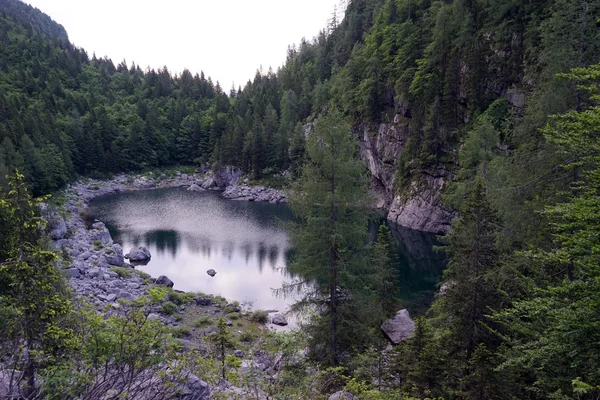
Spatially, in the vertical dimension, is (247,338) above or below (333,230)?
below

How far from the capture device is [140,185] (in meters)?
79.5

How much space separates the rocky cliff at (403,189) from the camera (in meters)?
43.2

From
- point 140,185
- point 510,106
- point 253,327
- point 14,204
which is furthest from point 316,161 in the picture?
point 140,185

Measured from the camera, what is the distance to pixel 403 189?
48.7 meters

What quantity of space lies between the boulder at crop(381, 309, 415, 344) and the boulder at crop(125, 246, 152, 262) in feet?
83.8

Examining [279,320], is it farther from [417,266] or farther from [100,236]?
→ [100,236]

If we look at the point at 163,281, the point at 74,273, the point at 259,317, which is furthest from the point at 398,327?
the point at 74,273

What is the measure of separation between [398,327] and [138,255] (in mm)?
26641

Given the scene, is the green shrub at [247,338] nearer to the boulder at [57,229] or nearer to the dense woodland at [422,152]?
the dense woodland at [422,152]

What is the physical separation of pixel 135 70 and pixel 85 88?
27416 millimetres

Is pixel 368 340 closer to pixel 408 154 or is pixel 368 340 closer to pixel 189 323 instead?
pixel 189 323

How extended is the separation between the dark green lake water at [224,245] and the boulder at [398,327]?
451cm

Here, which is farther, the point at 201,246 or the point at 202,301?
the point at 201,246

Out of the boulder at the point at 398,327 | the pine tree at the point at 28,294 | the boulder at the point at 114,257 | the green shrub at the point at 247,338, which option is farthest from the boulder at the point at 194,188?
the pine tree at the point at 28,294
